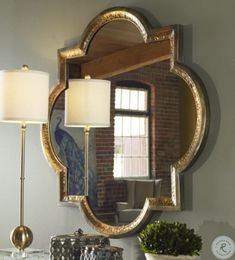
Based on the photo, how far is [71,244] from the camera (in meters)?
2.68

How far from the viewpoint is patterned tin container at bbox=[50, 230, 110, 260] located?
267cm

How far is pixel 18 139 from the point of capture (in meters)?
3.64

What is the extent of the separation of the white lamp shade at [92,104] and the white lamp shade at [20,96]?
207 millimetres

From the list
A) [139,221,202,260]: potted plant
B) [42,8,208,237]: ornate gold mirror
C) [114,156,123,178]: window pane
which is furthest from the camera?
[114,156,123,178]: window pane

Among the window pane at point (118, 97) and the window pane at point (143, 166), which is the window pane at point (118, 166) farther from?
the window pane at point (118, 97)

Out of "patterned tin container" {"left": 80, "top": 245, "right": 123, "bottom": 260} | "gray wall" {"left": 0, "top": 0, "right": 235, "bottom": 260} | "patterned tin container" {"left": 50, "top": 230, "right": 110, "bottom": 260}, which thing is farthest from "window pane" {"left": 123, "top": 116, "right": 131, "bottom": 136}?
"patterned tin container" {"left": 80, "top": 245, "right": 123, "bottom": 260}

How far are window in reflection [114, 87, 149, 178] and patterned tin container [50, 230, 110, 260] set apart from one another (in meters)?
0.36

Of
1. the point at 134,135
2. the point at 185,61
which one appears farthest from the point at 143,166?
the point at 185,61

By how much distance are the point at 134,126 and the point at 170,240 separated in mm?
686

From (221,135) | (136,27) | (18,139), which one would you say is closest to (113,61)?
(136,27)

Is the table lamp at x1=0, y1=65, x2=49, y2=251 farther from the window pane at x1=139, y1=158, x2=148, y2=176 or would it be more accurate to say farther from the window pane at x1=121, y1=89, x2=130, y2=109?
the window pane at x1=139, y1=158, x2=148, y2=176

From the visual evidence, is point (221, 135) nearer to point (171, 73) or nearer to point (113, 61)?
point (171, 73)

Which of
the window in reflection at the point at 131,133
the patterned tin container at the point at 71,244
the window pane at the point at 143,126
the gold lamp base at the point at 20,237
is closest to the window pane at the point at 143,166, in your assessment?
the window in reflection at the point at 131,133

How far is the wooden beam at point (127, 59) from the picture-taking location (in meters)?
2.81
